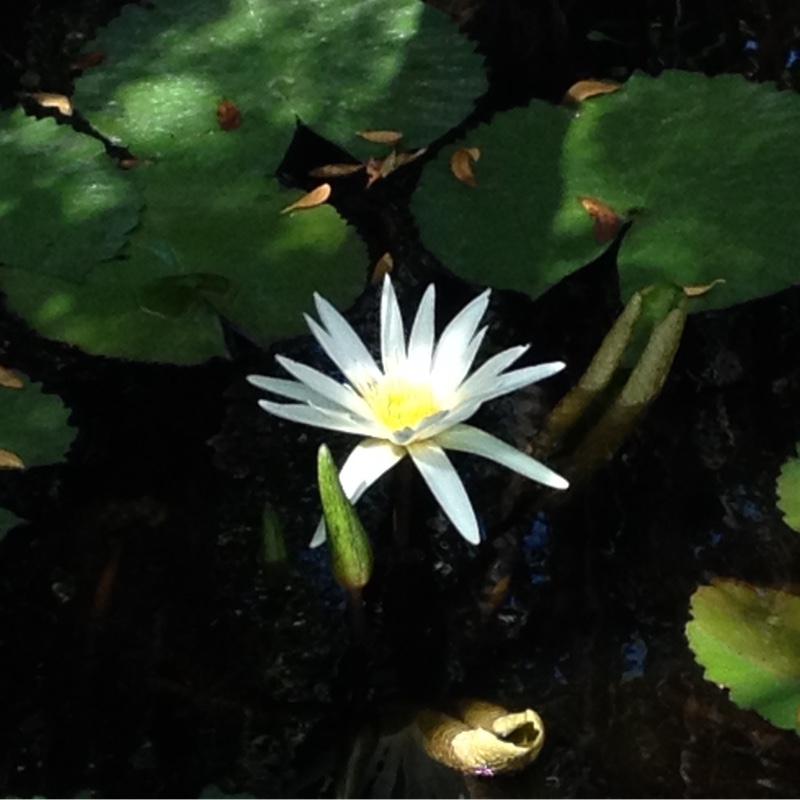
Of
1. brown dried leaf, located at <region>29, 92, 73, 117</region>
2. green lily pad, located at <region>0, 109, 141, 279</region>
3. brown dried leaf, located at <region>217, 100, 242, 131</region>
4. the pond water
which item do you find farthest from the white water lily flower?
brown dried leaf, located at <region>29, 92, 73, 117</region>

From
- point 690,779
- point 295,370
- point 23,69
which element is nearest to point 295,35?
point 23,69

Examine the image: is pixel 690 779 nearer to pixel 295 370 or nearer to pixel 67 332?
pixel 295 370

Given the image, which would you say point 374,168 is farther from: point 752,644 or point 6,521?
point 752,644

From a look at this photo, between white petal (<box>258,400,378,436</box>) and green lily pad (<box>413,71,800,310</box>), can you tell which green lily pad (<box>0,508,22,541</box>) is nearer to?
white petal (<box>258,400,378,436</box>)

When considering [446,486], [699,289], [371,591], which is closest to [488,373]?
[446,486]

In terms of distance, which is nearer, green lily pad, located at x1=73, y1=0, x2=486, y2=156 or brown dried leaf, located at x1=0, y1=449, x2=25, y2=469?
brown dried leaf, located at x1=0, y1=449, x2=25, y2=469
